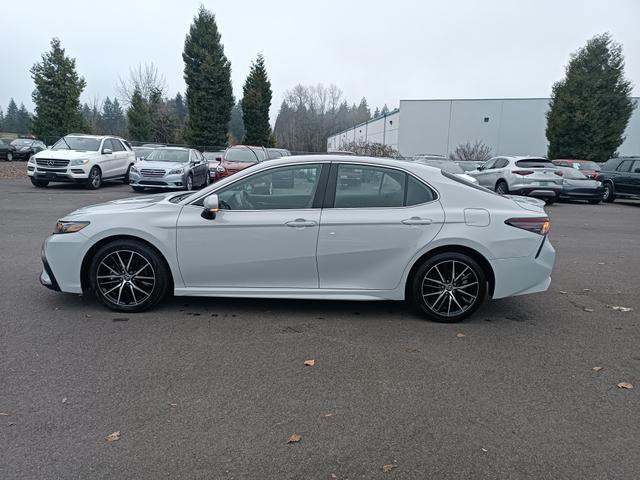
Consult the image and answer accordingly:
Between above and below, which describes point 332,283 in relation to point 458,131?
below

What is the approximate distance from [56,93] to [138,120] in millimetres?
7328

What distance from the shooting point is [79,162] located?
17.4 metres

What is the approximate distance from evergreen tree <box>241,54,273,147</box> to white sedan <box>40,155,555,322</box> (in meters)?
39.1

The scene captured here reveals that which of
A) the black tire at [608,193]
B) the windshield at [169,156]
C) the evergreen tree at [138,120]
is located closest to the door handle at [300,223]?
the windshield at [169,156]

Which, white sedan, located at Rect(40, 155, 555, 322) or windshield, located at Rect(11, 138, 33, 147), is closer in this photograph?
white sedan, located at Rect(40, 155, 555, 322)

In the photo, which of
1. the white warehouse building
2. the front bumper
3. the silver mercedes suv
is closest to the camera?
the silver mercedes suv

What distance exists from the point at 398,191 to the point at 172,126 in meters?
46.1

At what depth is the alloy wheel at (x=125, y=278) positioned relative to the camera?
509 cm

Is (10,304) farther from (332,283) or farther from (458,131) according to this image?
(458,131)

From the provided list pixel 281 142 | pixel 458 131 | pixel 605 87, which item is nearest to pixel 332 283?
pixel 605 87

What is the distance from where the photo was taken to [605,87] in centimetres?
3167

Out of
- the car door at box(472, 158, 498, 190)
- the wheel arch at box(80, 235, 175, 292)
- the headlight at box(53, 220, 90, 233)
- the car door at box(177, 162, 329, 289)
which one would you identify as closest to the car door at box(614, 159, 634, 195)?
the car door at box(472, 158, 498, 190)

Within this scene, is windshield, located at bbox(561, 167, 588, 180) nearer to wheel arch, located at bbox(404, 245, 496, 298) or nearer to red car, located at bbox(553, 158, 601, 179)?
red car, located at bbox(553, 158, 601, 179)

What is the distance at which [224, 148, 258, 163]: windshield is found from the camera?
61.4ft
